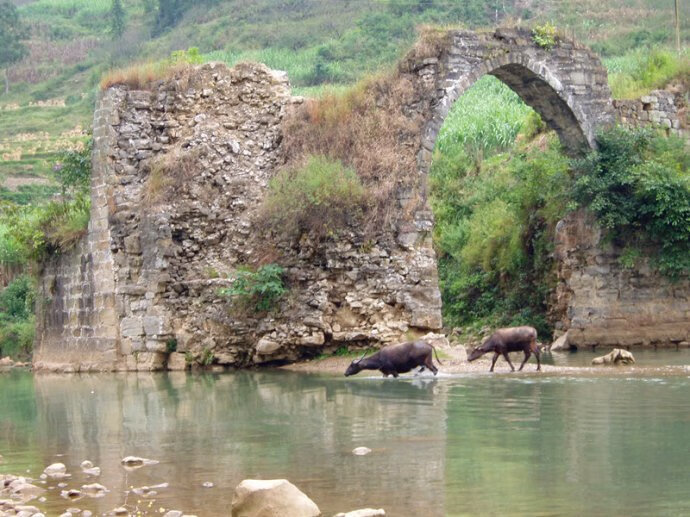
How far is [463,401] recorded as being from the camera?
1335cm

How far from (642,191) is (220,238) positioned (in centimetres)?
749

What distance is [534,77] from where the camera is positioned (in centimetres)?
2205

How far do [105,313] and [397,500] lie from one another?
1269cm

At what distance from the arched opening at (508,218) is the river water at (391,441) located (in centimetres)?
792

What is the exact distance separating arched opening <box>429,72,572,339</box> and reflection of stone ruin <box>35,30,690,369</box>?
1.78 meters

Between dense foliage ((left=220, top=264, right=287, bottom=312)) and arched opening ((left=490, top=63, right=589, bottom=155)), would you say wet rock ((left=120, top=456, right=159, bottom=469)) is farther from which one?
arched opening ((left=490, top=63, right=589, bottom=155))

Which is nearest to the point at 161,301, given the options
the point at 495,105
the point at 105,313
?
the point at 105,313

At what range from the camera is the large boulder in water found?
7855mm

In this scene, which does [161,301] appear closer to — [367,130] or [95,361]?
[95,361]

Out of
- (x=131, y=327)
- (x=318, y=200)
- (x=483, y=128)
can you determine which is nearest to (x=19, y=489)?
(x=318, y=200)

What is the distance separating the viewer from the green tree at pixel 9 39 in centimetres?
7425

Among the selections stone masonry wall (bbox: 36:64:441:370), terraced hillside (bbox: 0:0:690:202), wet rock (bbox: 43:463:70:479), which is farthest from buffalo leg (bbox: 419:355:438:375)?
terraced hillside (bbox: 0:0:690:202)

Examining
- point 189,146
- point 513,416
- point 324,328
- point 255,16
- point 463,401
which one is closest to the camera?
point 513,416

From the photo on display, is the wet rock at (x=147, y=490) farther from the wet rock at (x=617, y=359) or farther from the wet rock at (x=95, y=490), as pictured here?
the wet rock at (x=617, y=359)
